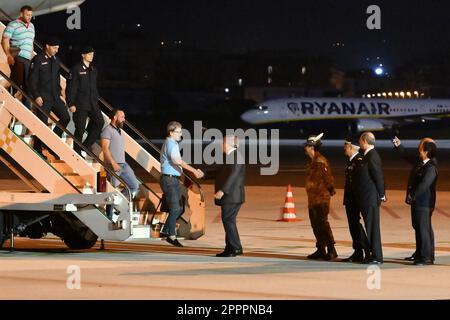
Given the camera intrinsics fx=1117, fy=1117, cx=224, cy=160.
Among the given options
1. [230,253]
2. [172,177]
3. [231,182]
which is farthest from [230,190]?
[172,177]

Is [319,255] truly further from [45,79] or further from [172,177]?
[45,79]

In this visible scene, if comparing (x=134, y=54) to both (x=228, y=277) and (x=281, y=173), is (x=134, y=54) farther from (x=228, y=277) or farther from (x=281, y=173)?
(x=228, y=277)

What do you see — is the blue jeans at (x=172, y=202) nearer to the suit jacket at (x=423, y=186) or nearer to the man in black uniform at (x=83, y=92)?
the man in black uniform at (x=83, y=92)

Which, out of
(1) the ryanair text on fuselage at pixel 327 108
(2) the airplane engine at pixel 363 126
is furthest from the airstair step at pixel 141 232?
(1) the ryanair text on fuselage at pixel 327 108

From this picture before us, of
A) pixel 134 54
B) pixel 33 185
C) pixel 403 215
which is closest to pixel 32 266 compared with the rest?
pixel 33 185

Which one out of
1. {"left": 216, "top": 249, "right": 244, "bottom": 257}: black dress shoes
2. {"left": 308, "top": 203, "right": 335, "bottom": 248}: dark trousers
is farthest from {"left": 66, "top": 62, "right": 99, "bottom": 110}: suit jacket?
{"left": 308, "top": 203, "right": 335, "bottom": 248}: dark trousers

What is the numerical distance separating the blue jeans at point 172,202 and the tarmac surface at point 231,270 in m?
0.37

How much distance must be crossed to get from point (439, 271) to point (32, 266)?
4.89 m

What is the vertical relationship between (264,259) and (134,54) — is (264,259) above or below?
below

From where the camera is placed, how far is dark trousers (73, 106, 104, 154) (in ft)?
51.9

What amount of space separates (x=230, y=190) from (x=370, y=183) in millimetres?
1861

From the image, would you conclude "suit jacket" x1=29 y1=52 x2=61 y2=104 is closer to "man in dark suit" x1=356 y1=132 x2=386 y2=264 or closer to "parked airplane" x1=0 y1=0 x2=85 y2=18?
"parked airplane" x1=0 y1=0 x2=85 y2=18

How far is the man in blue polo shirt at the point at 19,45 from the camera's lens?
1597 centimetres

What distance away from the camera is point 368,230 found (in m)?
14.0
